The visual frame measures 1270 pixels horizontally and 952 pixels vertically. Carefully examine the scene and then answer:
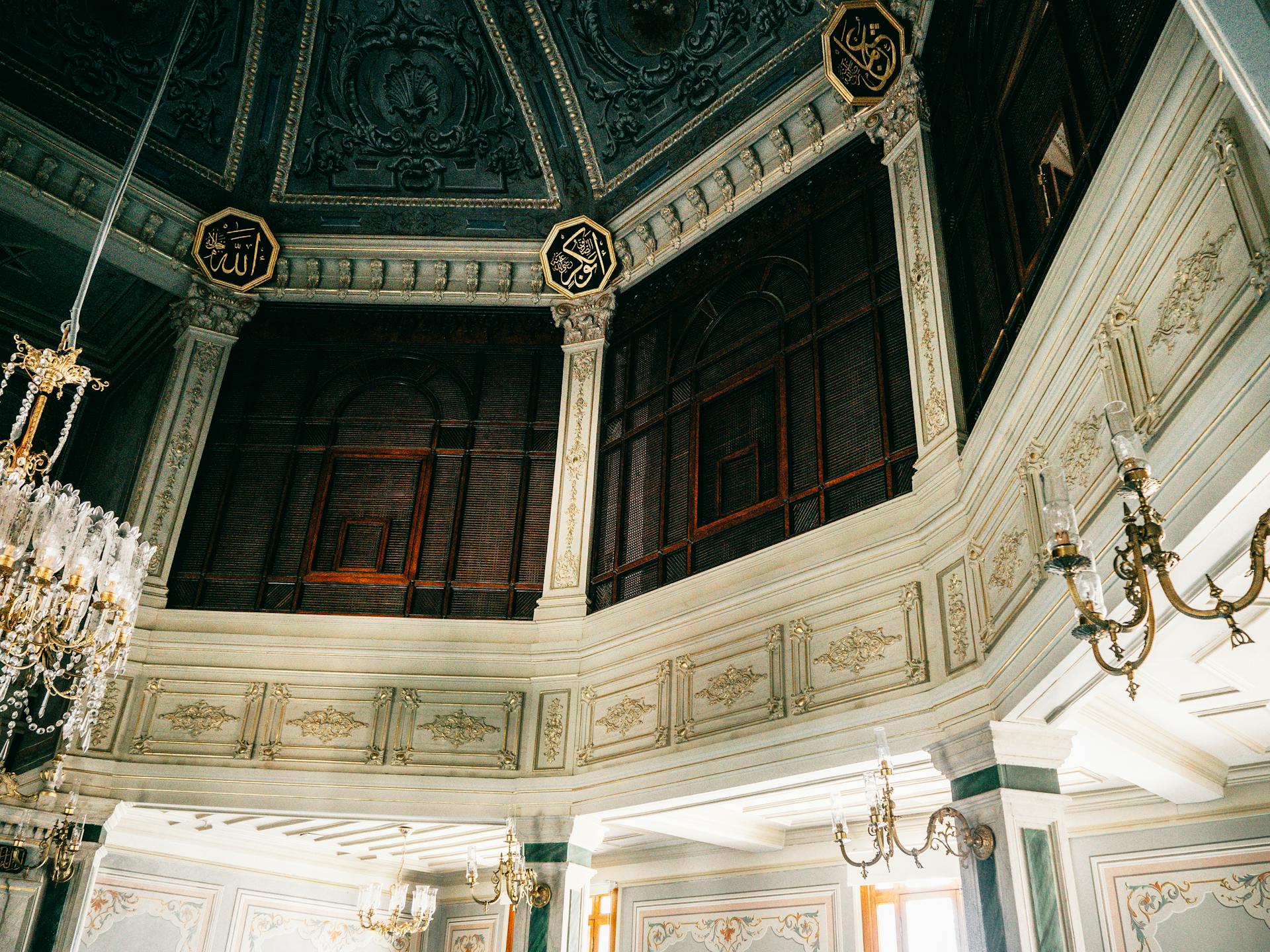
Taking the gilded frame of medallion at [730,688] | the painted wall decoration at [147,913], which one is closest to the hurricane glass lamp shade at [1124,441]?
the gilded frame of medallion at [730,688]

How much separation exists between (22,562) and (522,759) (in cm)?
387

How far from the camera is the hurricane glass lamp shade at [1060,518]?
2518 millimetres

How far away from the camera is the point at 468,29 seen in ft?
33.8

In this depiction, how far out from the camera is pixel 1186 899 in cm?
701

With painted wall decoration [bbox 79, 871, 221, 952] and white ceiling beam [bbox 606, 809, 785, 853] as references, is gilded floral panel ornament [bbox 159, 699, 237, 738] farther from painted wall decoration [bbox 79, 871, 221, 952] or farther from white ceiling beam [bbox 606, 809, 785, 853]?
white ceiling beam [bbox 606, 809, 785, 853]

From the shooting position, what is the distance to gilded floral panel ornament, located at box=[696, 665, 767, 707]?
6.88m

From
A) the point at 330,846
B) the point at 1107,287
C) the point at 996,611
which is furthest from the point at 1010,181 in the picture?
the point at 330,846

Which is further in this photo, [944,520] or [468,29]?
[468,29]

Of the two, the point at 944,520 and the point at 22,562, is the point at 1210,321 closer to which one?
the point at 944,520

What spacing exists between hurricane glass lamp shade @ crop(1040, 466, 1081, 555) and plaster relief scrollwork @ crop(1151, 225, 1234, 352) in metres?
1.23

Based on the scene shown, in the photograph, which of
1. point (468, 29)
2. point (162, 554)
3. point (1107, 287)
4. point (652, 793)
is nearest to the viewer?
point (1107, 287)

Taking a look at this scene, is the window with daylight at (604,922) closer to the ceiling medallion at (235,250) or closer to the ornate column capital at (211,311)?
the ornate column capital at (211,311)

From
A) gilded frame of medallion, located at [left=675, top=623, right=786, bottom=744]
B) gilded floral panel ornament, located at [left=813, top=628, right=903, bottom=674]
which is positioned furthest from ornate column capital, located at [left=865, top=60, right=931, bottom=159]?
gilded frame of medallion, located at [left=675, top=623, right=786, bottom=744]

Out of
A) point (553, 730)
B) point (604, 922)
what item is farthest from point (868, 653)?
point (604, 922)
